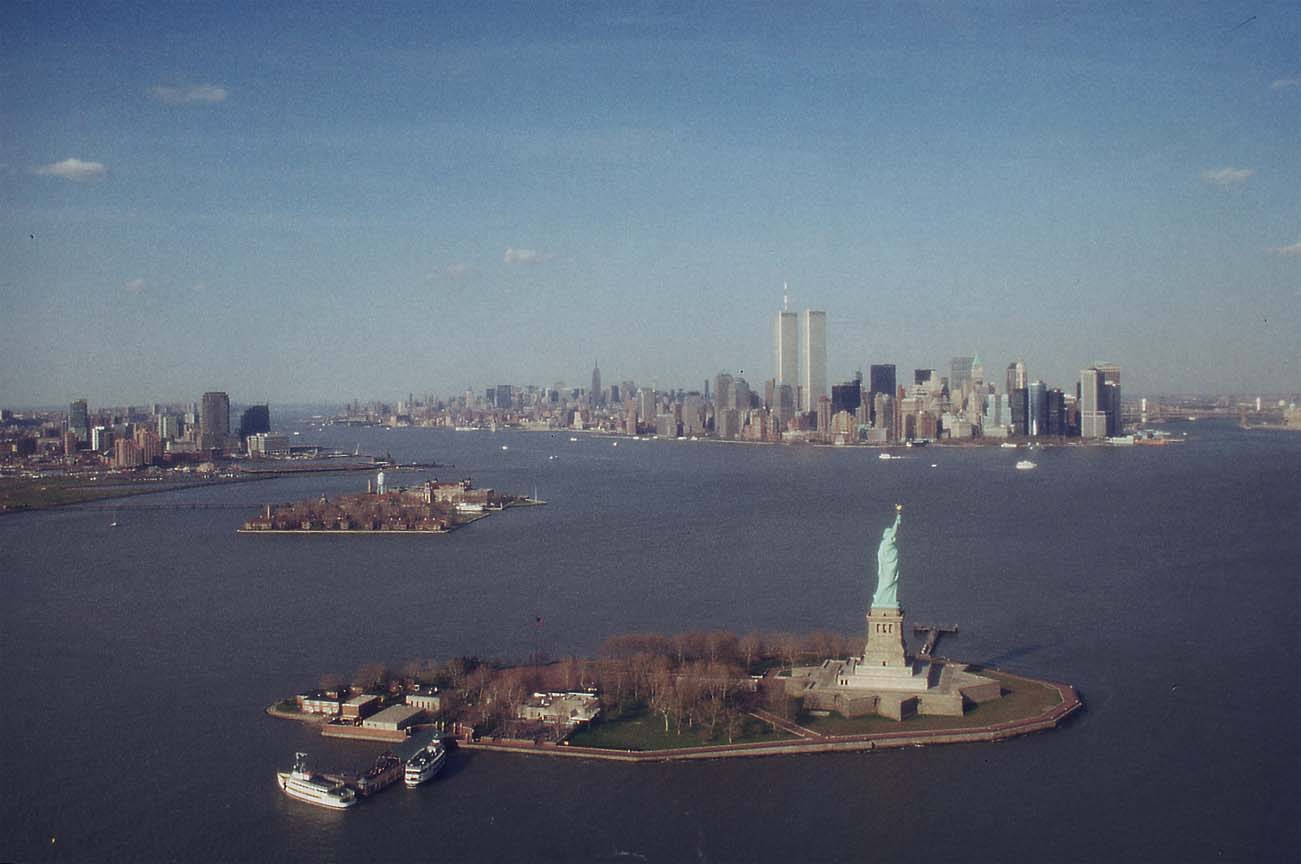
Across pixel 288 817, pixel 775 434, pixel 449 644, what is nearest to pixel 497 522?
pixel 449 644

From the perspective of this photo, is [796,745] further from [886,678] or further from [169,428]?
[169,428]

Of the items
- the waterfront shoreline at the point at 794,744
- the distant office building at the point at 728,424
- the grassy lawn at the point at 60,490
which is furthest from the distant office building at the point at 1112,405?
the waterfront shoreline at the point at 794,744

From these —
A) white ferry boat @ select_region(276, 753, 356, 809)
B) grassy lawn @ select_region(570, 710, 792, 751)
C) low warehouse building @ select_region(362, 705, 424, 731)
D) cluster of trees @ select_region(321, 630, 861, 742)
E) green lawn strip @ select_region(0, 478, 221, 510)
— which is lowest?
white ferry boat @ select_region(276, 753, 356, 809)

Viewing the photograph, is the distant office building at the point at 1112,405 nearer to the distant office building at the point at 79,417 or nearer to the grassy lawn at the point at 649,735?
the distant office building at the point at 79,417

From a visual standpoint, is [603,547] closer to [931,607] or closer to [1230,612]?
[931,607]

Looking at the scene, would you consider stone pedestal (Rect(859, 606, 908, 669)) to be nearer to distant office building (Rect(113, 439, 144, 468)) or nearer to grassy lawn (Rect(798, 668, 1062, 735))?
grassy lawn (Rect(798, 668, 1062, 735))

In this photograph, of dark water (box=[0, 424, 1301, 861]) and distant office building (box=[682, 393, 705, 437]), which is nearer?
dark water (box=[0, 424, 1301, 861])

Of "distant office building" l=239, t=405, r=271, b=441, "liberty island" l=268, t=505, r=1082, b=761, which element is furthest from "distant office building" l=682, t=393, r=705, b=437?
"liberty island" l=268, t=505, r=1082, b=761
